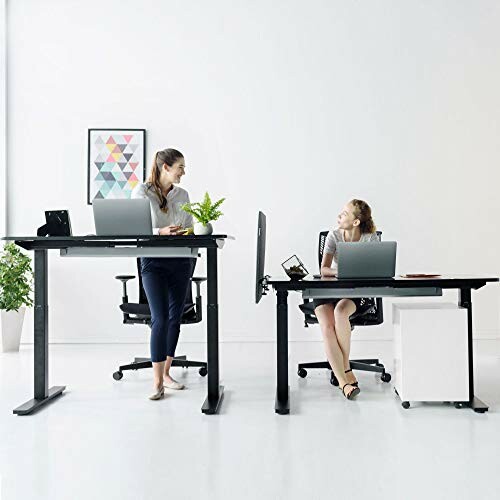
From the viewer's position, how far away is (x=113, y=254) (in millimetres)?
3336

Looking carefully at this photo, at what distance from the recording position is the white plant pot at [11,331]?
543 centimetres

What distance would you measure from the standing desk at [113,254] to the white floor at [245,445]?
0.13 meters

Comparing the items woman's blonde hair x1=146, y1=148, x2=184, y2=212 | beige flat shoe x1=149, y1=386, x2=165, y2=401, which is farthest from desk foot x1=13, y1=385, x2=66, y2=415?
woman's blonde hair x1=146, y1=148, x2=184, y2=212

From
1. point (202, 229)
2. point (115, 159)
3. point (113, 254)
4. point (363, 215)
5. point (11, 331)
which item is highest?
point (115, 159)

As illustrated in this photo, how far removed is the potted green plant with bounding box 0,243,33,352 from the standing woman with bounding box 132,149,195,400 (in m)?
2.10

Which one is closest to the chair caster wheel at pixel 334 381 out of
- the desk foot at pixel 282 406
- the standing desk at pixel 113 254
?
the desk foot at pixel 282 406

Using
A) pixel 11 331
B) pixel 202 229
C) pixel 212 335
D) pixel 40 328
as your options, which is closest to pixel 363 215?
pixel 202 229

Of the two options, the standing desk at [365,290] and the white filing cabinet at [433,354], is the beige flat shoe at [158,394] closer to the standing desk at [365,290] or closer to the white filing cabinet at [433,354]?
the standing desk at [365,290]

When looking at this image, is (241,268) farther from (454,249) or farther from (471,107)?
(471,107)

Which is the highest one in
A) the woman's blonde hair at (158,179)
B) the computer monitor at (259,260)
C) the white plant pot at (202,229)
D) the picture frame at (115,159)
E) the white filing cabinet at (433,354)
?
the picture frame at (115,159)

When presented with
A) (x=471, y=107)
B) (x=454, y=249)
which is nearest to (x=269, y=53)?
(x=471, y=107)

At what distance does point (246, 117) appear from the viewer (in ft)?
19.2

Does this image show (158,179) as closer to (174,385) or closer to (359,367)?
(174,385)

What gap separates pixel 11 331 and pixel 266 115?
3072mm
